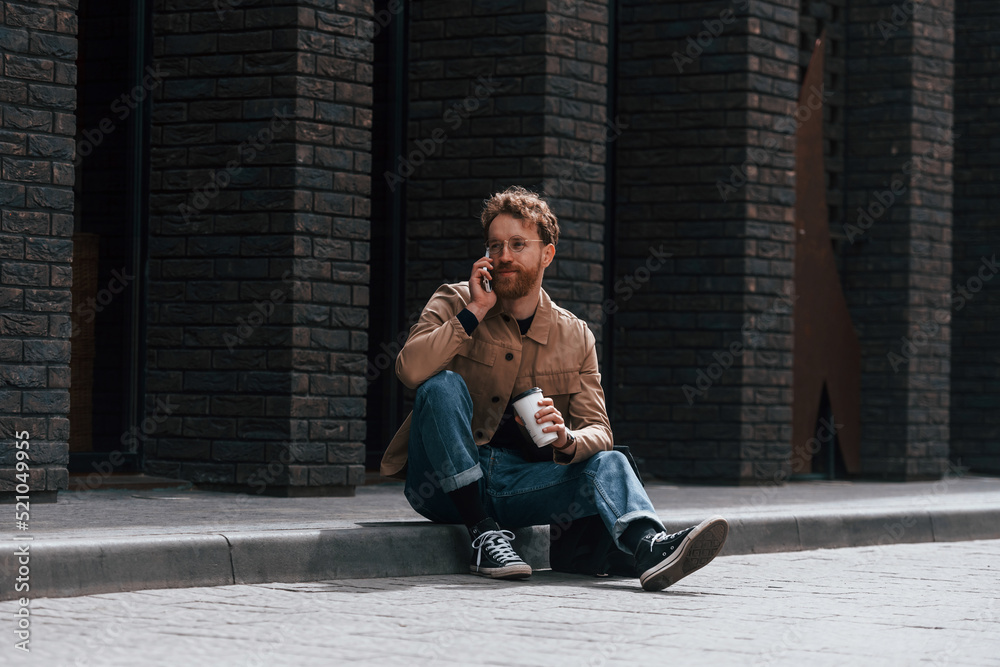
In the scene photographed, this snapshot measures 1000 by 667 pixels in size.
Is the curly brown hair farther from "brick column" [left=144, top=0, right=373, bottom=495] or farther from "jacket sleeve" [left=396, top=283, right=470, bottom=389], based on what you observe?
"brick column" [left=144, top=0, right=373, bottom=495]

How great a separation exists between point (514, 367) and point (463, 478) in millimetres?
581

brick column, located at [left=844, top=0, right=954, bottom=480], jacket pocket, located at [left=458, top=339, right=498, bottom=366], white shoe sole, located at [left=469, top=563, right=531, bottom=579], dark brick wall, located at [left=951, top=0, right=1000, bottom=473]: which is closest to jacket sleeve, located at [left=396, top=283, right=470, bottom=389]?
jacket pocket, located at [left=458, top=339, right=498, bottom=366]

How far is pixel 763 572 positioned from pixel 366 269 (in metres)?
3.05

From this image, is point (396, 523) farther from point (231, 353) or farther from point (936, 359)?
point (936, 359)

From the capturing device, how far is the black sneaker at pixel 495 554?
6547 millimetres

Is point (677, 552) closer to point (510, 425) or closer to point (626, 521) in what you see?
point (626, 521)

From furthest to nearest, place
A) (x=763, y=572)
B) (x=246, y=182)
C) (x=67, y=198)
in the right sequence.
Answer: (x=246, y=182)
(x=67, y=198)
(x=763, y=572)

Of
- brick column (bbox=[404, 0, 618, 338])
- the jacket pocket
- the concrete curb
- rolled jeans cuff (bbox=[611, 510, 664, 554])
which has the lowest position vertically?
the concrete curb

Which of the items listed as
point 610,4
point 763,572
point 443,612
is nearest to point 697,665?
point 443,612

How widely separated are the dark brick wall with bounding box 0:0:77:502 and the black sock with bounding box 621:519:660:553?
10.1 feet

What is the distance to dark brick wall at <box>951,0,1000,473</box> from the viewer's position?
49.0ft

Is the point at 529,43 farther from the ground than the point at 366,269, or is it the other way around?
the point at 529,43

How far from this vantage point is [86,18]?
9.30 metres

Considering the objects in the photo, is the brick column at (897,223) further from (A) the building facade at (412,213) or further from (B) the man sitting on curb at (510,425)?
(B) the man sitting on curb at (510,425)
